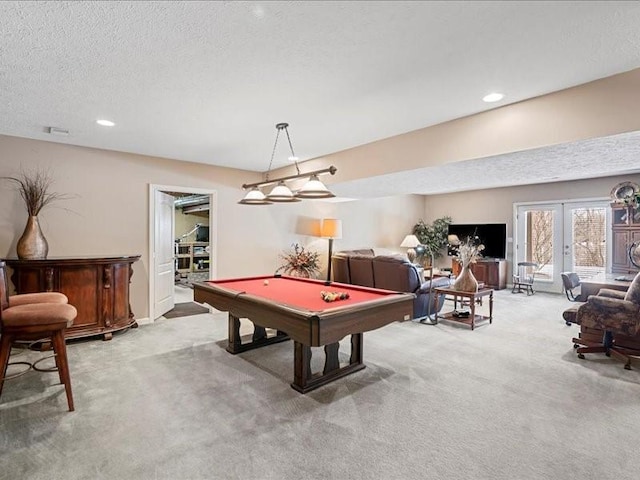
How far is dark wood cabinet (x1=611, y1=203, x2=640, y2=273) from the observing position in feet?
20.4

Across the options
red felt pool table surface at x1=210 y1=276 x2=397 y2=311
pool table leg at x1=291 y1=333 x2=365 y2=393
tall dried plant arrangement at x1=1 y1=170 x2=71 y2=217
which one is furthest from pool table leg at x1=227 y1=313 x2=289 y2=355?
tall dried plant arrangement at x1=1 y1=170 x2=71 y2=217

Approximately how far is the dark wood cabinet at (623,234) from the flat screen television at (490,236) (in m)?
2.29

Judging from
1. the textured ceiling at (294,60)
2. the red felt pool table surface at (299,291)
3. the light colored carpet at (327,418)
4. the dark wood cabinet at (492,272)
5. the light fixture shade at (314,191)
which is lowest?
the light colored carpet at (327,418)

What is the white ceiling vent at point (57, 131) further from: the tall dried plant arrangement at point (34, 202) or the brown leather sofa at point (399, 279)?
the brown leather sofa at point (399, 279)

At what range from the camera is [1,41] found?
7.07ft

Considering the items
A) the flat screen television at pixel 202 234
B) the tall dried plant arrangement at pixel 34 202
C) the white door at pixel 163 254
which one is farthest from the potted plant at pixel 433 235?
the tall dried plant arrangement at pixel 34 202

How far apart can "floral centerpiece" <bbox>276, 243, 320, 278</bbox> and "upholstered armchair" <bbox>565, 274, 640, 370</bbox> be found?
4066 mm

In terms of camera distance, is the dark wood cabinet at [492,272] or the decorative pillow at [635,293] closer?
the decorative pillow at [635,293]

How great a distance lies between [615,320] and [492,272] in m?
5.12

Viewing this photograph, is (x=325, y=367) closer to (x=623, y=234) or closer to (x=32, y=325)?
(x=32, y=325)

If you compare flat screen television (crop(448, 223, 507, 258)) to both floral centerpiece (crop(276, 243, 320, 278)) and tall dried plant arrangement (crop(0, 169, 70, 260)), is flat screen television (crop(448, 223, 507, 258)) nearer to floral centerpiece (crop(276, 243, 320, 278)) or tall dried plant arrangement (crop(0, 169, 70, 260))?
floral centerpiece (crop(276, 243, 320, 278))

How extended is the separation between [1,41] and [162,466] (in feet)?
9.07

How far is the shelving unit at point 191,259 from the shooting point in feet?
32.0

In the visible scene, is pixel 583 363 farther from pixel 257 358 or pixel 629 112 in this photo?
pixel 257 358
